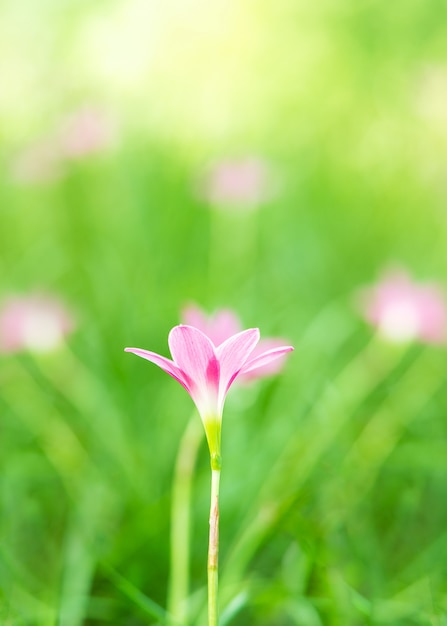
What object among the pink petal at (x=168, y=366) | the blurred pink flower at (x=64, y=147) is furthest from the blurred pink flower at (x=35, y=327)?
the pink petal at (x=168, y=366)

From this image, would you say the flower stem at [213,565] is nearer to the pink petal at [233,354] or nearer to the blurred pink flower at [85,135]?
the pink petal at [233,354]

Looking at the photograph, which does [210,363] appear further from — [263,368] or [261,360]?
[263,368]

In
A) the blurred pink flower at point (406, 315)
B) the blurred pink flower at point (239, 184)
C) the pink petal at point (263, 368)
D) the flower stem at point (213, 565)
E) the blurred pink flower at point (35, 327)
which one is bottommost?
the flower stem at point (213, 565)

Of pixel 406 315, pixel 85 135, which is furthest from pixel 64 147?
pixel 406 315

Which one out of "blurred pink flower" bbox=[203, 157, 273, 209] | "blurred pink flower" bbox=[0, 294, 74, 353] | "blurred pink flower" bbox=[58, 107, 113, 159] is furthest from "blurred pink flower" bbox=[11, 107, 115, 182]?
"blurred pink flower" bbox=[0, 294, 74, 353]

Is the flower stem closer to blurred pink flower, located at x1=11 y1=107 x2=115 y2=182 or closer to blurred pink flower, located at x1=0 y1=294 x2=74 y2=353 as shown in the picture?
blurred pink flower, located at x1=0 y1=294 x2=74 y2=353

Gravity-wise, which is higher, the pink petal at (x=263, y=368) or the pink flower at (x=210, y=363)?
the pink petal at (x=263, y=368)
